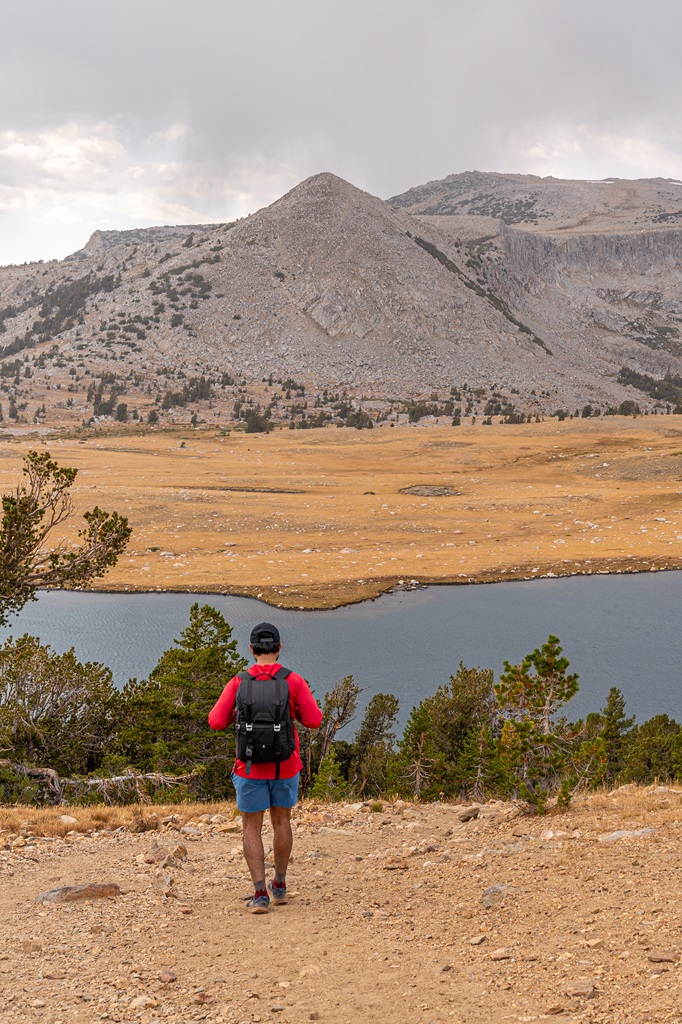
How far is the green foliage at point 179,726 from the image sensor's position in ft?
65.3

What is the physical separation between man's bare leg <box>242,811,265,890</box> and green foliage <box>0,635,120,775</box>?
1176cm

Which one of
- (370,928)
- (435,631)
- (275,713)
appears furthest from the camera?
(435,631)

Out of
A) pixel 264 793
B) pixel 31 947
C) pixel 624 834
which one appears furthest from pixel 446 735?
pixel 31 947

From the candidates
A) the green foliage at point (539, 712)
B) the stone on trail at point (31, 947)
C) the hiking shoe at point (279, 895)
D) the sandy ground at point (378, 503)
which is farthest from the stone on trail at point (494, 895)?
the sandy ground at point (378, 503)

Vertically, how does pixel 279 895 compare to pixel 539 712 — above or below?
below

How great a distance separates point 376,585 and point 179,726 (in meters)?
25.6

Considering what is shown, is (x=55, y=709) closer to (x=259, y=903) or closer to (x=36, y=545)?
(x=36, y=545)

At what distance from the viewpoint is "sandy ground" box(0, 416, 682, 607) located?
4788 centimetres

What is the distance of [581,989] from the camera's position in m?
5.98

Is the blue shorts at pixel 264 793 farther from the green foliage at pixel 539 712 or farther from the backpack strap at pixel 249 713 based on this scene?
the green foliage at pixel 539 712

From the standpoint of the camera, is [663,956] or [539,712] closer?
[663,956]

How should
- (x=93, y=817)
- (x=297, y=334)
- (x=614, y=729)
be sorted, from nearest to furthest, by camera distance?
1. (x=93, y=817)
2. (x=614, y=729)
3. (x=297, y=334)

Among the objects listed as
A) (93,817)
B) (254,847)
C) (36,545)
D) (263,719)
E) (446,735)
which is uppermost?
(36,545)

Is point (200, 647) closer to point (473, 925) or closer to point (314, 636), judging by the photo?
point (314, 636)
